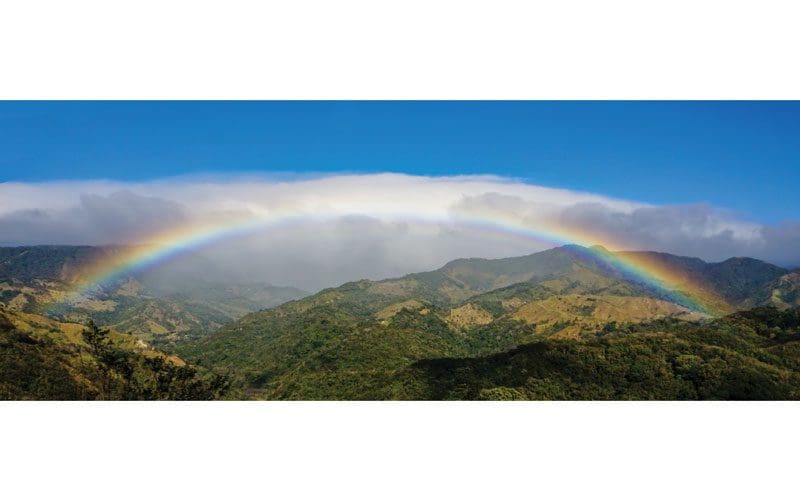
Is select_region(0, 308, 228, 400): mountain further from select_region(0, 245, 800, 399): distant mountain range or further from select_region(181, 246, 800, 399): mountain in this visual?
select_region(181, 246, 800, 399): mountain

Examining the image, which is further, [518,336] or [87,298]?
[87,298]

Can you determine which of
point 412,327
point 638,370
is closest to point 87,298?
point 412,327

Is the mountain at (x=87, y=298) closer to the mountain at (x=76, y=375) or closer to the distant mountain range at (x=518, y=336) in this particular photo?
the distant mountain range at (x=518, y=336)

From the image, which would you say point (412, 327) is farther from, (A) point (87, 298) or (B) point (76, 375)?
(A) point (87, 298)

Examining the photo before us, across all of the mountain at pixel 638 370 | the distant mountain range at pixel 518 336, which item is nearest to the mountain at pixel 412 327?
the distant mountain range at pixel 518 336

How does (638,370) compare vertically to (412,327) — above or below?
above

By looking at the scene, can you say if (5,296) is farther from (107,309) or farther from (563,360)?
(563,360)
